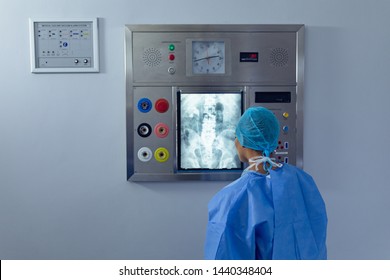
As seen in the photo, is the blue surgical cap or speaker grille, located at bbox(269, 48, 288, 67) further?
speaker grille, located at bbox(269, 48, 288, 67)

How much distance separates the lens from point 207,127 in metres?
1.86

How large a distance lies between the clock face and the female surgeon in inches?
27.5

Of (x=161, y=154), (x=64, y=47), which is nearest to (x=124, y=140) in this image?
(x=161, y=154)

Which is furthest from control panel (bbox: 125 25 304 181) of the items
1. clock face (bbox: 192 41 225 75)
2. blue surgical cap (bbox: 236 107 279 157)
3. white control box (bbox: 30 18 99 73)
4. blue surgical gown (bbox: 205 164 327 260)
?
blue surgical gown (bbox: 205 164 327 260)

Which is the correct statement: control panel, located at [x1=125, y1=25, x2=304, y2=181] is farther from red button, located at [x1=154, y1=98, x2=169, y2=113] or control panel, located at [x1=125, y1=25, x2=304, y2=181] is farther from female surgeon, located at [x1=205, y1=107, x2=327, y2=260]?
female surgeon, located at [x1=205, y1=107, x2=327, y2=260]

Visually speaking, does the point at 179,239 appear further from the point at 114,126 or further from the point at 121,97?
the point at 121,97

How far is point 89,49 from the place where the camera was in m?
1.83

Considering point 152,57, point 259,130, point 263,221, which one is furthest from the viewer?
point 152,57

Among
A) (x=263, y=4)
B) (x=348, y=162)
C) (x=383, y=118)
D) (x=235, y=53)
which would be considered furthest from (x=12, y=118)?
(x=383, y=118)

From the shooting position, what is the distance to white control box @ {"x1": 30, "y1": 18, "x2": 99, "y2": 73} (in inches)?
71.7

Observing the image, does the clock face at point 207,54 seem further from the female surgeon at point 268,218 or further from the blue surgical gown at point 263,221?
the blue surgical gown at point 263,221

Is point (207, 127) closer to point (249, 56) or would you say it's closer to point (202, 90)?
point (202, 90)

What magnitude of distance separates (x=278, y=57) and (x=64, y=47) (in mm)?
1137

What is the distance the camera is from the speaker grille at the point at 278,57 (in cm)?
184
